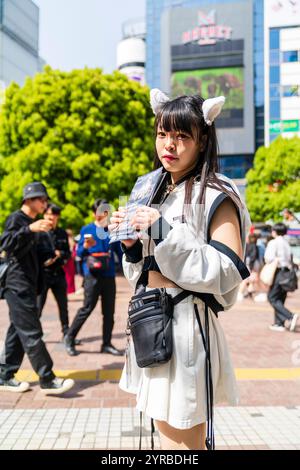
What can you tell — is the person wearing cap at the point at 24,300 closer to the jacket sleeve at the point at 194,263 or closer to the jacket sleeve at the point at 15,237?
the jacket sleeve at the point at 15,237

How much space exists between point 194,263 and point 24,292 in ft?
9.34

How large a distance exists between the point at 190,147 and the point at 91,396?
308 cm

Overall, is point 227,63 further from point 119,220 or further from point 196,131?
point 119,220

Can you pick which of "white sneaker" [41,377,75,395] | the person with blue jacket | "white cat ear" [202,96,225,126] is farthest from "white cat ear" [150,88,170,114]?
the person with blue jacket

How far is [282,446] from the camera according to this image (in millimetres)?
3150

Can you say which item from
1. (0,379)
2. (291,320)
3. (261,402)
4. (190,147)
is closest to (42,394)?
(0,379)

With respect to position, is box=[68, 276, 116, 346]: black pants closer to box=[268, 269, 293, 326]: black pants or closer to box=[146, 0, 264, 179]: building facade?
box=[268, 269, 293, 326]: black pants

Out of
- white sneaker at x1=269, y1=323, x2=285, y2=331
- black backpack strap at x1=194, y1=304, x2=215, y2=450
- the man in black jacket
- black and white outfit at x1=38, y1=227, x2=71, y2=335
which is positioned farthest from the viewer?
white sneaker at x1=269, y1=323, x2=285, y2=331

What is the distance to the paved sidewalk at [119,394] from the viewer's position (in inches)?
134

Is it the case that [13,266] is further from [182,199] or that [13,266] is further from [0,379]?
[182,199]

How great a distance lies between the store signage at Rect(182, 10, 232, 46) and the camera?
54834mm

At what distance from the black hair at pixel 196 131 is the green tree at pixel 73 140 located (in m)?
18.7

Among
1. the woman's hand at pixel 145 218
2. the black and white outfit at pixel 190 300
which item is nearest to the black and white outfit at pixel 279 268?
the black and white outfit at pixel 190 300

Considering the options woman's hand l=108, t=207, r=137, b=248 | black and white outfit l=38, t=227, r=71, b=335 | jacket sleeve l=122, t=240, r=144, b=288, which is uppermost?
woman's hand l=108, t=207, r=137, b=248
